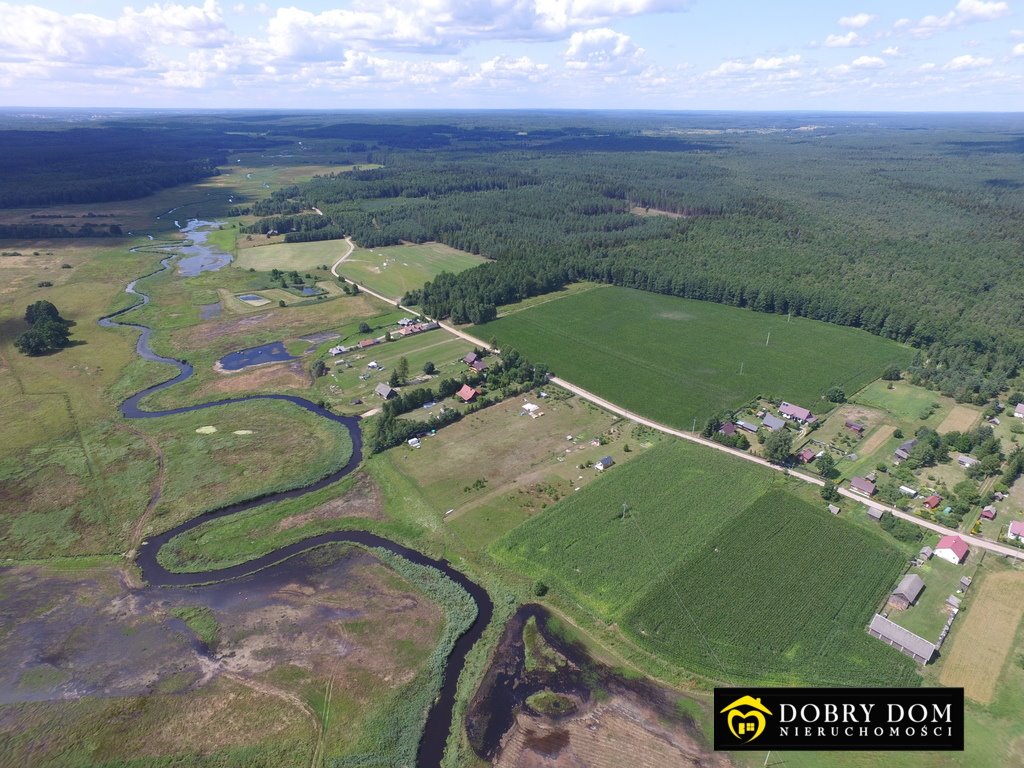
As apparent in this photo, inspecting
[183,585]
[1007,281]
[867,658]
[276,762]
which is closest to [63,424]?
[183,585]

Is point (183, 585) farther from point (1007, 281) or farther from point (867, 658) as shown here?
point (1007, 281)

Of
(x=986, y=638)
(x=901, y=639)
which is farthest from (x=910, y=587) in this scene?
(x=901, y=639)

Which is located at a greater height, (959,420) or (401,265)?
(401,265)

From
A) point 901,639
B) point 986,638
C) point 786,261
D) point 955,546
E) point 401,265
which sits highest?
point 786,261

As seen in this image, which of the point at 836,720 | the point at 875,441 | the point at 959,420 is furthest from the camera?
the point at 959,420

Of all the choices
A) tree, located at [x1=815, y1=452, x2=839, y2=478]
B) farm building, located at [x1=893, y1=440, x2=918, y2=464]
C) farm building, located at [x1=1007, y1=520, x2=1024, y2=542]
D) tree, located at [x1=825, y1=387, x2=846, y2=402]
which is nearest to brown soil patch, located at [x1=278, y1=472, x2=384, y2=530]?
tree, located at [x1=815, y1=452, x2=839, y2=478]

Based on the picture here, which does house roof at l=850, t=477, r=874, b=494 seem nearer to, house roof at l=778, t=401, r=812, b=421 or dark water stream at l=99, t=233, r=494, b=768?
house roof at l=778, t=401, r=812, b=421

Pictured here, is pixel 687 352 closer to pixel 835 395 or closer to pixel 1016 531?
pixel 835 395
